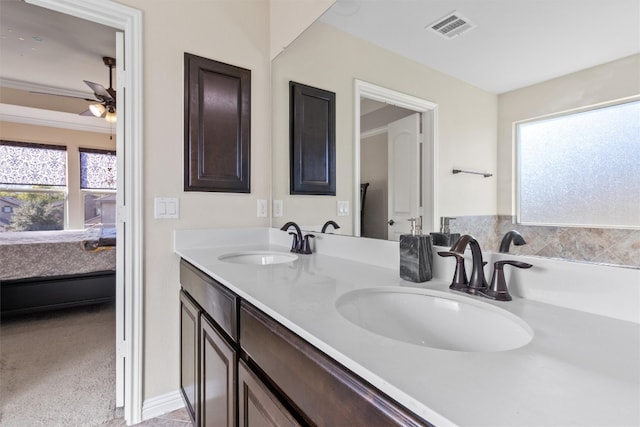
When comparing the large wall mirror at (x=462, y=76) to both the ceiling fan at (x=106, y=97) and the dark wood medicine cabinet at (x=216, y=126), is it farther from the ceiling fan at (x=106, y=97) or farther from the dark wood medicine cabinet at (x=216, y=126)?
the ceiling fan at (x=106, y=97)

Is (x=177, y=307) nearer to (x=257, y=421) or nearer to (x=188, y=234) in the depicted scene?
(x=188, y=234)

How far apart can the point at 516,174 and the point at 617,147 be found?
210 millimetres

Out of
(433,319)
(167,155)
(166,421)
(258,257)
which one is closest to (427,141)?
(433,319)

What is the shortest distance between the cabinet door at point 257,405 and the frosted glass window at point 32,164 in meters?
6.19

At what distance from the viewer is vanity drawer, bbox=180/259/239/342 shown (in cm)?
97

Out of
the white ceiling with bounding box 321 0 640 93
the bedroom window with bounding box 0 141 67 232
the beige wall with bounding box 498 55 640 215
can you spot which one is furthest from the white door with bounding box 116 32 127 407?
the bedroom window with bounding box 0 141 67 232

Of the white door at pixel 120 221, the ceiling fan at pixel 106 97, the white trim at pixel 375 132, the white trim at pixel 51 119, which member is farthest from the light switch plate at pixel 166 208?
the white trim at pixel 51 119

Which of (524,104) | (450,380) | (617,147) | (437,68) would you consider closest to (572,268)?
(617,147)

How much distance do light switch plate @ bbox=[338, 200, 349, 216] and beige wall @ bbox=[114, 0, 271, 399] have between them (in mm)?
765

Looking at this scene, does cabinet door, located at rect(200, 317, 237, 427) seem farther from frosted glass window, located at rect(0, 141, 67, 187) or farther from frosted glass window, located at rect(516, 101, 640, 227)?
frosted glass window, located at rect(0, 141, 67, 187)

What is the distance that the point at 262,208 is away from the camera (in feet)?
6.72

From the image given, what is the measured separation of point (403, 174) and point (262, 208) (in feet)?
3.60

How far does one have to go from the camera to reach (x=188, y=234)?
1.76 metres

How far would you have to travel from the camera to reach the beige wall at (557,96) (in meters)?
0.64
